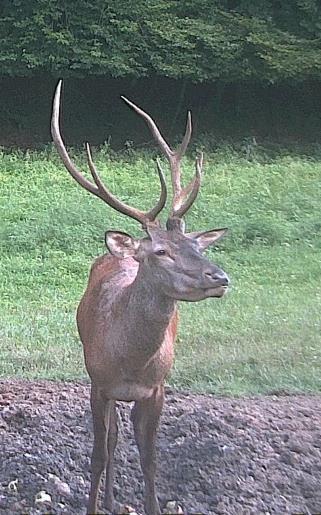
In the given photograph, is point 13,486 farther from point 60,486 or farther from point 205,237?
point 205,237

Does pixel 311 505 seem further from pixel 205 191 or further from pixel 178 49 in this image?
pixel 178 49

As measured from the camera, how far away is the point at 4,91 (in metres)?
23.0

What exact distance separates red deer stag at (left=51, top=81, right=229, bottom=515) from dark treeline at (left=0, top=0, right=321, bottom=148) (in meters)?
15.6

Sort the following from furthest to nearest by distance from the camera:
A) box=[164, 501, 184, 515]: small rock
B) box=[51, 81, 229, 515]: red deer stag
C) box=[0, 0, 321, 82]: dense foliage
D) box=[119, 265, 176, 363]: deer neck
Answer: box=[0, 0, 321, 82]: dense foliage
box=[119, 265, 176, 363]: deer neck
box=[51, 81, 229, 515]: red deer stag
box=[164, 501, 184, 515]: small rock

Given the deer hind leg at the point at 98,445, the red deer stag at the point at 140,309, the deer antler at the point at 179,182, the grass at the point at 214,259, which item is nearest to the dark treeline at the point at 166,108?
the grass at the point at 214,259

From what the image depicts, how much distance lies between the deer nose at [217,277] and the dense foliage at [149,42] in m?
17.6

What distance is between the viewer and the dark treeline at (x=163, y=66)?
862 inches

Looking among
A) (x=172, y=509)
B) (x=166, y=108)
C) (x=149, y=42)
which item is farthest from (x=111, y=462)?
(x=166, y=108)

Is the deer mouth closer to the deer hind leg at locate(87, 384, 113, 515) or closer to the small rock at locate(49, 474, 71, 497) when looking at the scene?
the deer hind leg at locate(87, 384, 113, 515)

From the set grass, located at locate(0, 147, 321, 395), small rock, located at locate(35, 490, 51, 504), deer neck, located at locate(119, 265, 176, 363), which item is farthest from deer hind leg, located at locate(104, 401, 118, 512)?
grass, located at locate(0, 147, 321, 395)

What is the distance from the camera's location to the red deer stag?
186 inches

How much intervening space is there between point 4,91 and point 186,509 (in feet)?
60.2

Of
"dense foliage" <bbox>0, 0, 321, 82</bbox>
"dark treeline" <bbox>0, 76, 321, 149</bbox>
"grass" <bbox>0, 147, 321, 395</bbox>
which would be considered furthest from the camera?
"dark treeline" <bbox>0, 76, 321, 149</bbox>

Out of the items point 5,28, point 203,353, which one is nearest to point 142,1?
point 5,28
